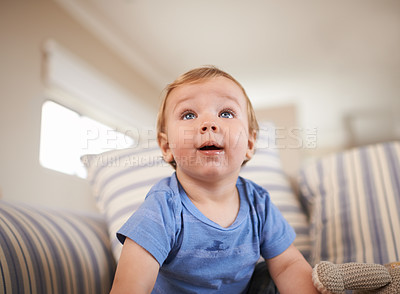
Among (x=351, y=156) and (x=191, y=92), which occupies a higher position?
(x=191, y=92)

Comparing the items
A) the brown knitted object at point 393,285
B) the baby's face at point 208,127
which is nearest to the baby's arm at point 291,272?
the brown knitted object at point 393,285

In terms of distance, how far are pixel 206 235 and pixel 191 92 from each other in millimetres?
283

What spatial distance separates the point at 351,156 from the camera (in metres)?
1.22

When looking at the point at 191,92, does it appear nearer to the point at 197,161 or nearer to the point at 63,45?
the point at 197,161

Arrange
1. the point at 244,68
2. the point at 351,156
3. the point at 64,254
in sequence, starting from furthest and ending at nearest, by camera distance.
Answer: the point at 244,68 → the point at 351,156 → the point at 64,254

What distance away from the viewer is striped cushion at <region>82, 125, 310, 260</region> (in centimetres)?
103

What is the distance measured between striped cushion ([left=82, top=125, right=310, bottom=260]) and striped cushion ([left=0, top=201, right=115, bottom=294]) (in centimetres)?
9

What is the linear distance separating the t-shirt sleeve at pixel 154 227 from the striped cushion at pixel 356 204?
1.85ft

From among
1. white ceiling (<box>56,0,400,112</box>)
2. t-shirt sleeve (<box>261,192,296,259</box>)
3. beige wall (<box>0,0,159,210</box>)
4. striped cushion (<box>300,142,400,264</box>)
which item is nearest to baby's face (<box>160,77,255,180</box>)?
t-shirt sleeve (<box>261,192,296,259</box>)

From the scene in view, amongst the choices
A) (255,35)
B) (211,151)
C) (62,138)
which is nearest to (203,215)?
(211,151)

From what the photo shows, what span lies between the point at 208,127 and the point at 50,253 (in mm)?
433

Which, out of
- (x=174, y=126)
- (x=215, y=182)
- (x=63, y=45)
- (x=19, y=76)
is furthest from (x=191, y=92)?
(x=63, y=45)

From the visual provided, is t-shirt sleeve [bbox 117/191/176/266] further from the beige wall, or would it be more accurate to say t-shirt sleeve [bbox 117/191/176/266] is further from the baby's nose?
the beige wall

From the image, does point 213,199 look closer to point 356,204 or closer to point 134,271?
point 134,271
